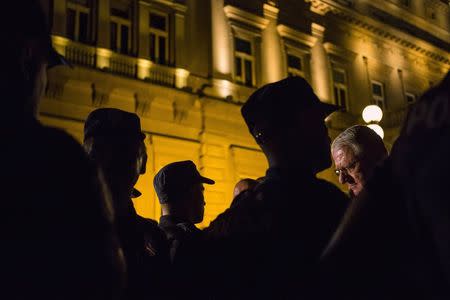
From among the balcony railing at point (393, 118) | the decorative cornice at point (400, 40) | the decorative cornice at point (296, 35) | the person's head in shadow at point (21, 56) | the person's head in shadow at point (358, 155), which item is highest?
the decorative cornice at point (400, 40)

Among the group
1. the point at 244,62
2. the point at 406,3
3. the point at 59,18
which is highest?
the point at 406,3

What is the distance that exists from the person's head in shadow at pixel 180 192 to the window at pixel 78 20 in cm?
858

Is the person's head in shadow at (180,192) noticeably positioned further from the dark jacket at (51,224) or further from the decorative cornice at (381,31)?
the decorative cornice at (381,31)

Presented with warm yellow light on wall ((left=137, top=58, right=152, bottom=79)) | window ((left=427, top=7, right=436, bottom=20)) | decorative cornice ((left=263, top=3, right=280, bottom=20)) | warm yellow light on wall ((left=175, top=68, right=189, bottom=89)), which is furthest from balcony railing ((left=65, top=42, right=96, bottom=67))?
window ((left=427, top=7, right=436, bottom=20))

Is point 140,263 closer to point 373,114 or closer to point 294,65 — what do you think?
point 373,114

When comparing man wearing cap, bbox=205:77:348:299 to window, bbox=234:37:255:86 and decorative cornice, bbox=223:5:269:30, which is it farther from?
decorative cornice, bbox=223:5:269:30

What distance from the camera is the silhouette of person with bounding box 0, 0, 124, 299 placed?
3.46ft

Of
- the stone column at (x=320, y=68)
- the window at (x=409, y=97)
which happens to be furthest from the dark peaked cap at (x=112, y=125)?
the window at (x=409, y=97)

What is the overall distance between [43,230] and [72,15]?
36.7ft

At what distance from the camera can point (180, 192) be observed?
346 cm

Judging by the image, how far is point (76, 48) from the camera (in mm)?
10906

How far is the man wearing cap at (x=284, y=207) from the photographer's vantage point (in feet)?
5.43

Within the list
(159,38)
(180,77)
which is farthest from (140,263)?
(159,38)

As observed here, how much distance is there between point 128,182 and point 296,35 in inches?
552
